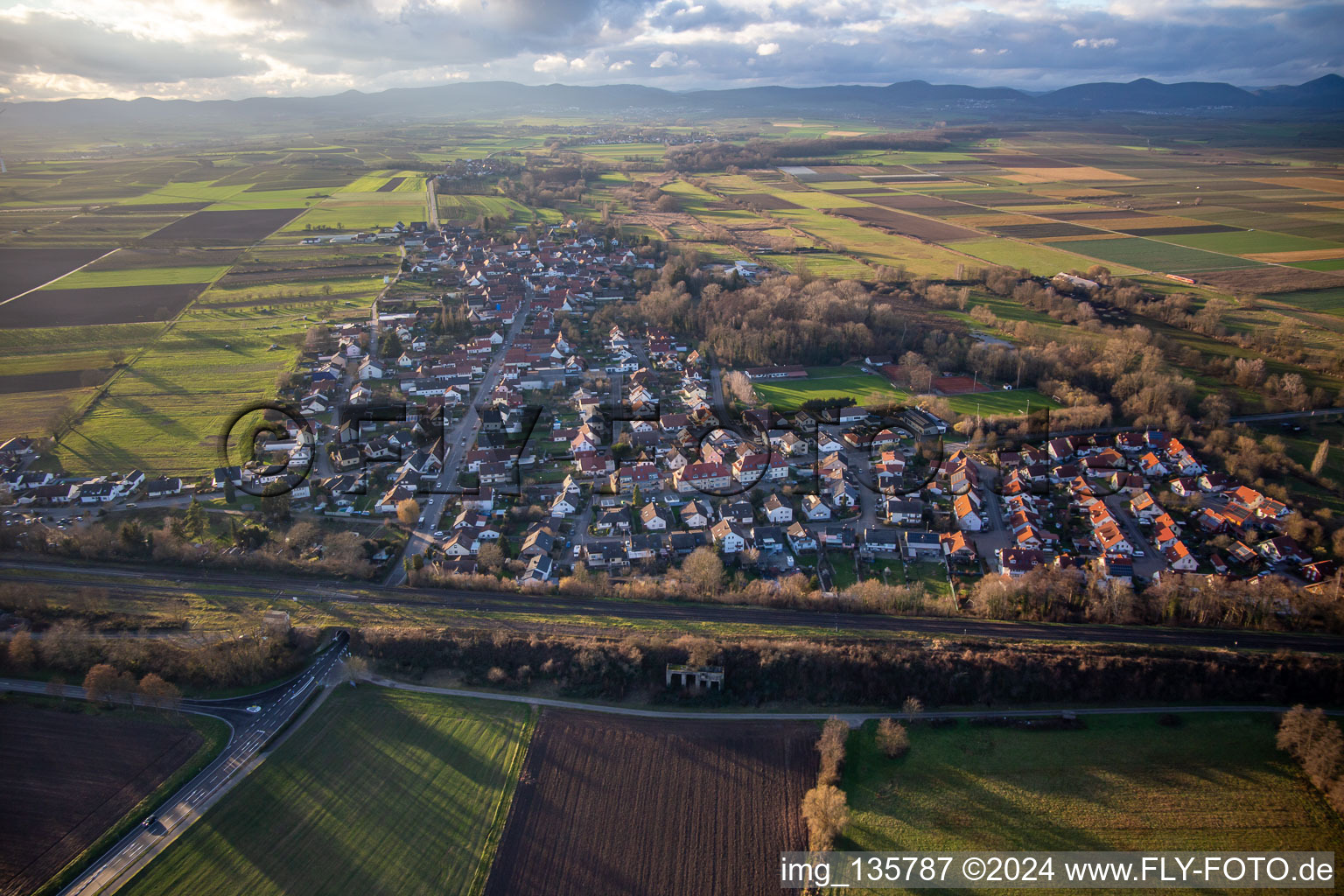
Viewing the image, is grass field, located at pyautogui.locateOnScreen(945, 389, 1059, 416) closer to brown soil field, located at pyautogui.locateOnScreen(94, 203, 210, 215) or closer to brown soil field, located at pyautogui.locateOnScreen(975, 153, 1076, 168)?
brown soil field, located at pyautogui.locateOnScreen(94, 203, 210, 215)

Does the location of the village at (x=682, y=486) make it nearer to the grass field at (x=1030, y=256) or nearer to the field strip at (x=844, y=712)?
the field strip at (x=844, y=712)

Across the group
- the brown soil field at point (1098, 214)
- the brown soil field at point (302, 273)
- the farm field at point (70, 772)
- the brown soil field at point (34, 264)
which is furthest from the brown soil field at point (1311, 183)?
the brown soil field at point (34, 264)

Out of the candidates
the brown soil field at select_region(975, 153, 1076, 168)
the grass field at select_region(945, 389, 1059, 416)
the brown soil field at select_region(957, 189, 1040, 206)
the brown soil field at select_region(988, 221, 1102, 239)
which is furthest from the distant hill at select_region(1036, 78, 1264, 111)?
the grass field at select_region(945, 389, 1059, 416)

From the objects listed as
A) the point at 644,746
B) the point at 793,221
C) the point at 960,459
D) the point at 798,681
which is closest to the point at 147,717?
the point at 644,746

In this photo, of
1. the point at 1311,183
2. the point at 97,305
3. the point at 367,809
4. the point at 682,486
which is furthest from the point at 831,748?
the point at 1311,183

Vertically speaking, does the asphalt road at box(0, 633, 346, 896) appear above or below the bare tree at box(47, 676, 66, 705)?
below
